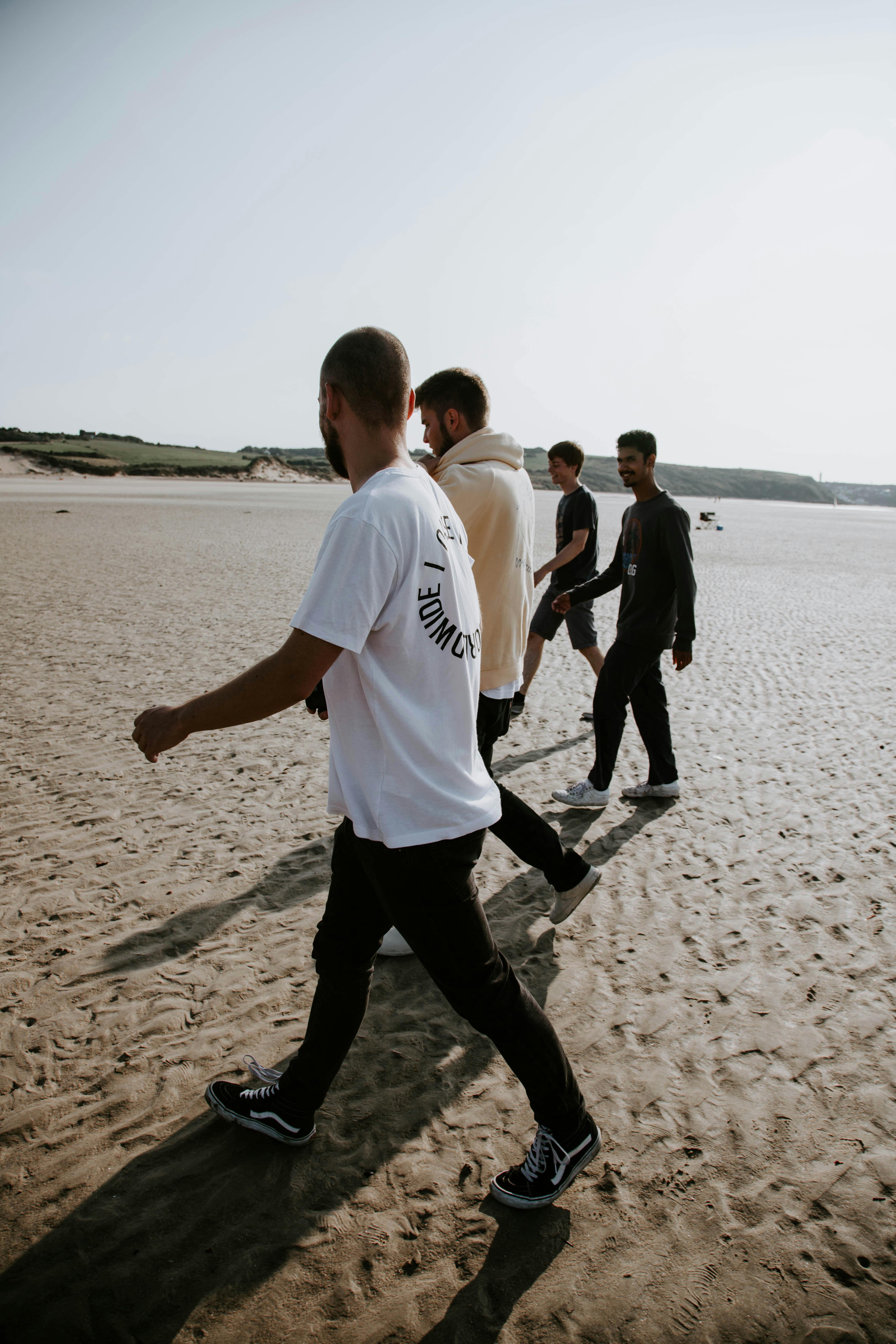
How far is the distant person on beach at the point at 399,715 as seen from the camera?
164 centimetres

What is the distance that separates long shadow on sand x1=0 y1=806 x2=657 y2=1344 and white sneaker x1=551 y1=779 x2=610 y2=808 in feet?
6.89

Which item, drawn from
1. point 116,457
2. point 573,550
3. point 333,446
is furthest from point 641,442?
point 116,457

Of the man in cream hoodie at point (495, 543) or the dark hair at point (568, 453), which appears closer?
the man in cream hoodie at point (495, 543)

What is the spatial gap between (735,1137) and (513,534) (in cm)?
214

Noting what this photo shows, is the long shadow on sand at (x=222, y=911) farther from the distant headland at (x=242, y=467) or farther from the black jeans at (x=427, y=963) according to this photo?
the distant headland at (x=242, y=467)

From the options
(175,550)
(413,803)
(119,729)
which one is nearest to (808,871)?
(413,803)

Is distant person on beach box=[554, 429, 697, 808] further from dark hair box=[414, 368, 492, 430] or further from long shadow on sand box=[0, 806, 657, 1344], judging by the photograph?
long shadow on sand box=[0, 806, 657, 1344]

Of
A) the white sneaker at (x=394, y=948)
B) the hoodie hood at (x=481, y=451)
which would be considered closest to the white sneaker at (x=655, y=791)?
the white sneaker at (x=394, y=948)

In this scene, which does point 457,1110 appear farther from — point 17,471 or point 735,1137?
point 17,471

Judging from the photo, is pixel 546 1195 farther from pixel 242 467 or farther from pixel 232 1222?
pixel 242 467

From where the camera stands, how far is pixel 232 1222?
2096 millimetres

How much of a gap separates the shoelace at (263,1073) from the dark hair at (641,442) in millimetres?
3689

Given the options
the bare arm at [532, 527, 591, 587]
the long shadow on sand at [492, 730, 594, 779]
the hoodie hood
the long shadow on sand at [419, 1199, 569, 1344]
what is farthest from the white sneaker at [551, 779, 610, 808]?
the long shadow on sand at [419, 1199, 569, 1344]

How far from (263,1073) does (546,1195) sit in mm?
940
